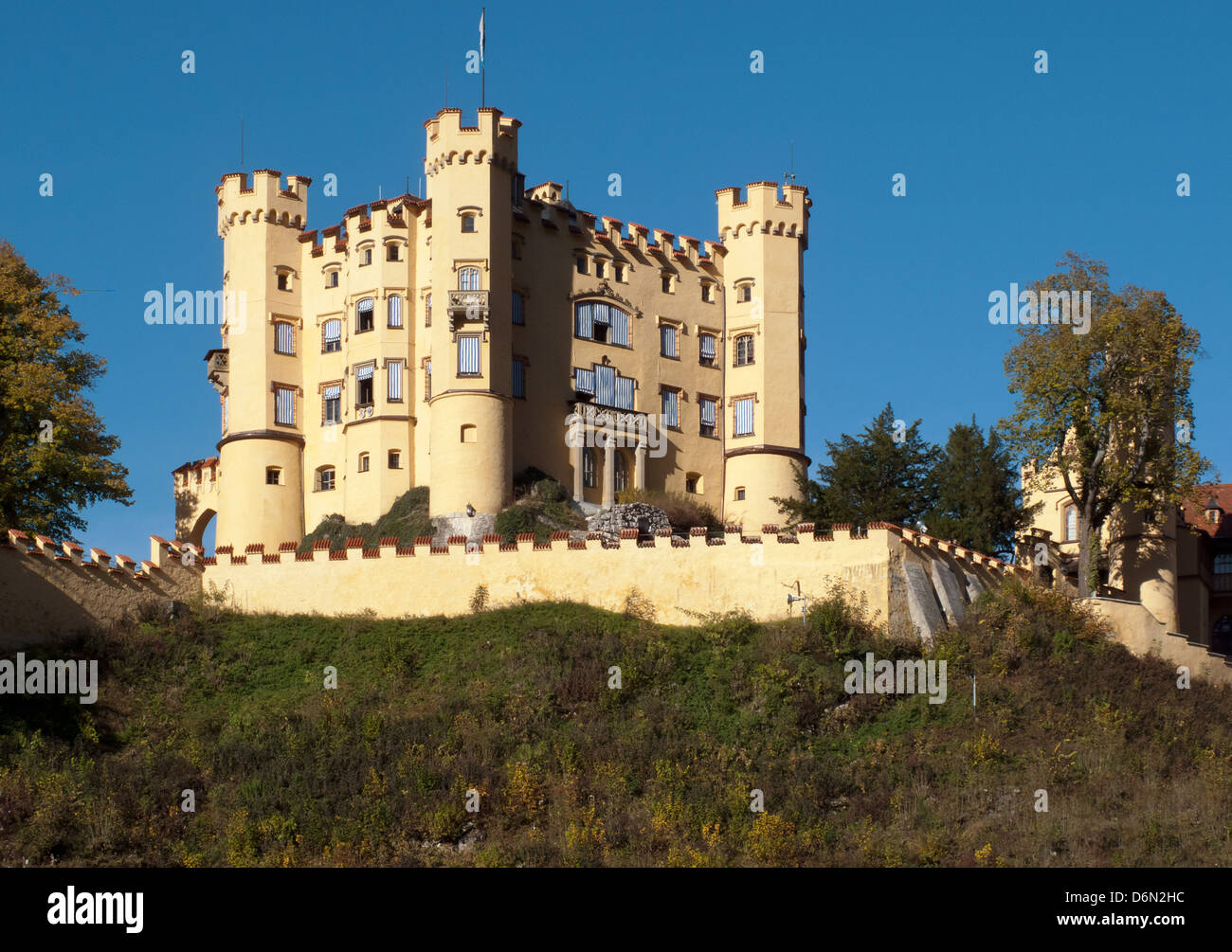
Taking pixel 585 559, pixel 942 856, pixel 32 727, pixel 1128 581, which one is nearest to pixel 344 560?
pixel 585 559

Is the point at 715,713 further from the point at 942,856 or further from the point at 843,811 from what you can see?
the point at 942,856

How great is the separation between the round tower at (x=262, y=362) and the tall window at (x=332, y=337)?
0.97 m

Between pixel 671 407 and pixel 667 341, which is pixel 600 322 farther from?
pixel 671 407

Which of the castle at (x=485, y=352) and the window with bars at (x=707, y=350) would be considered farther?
the window with bars at (x=707, y=350)

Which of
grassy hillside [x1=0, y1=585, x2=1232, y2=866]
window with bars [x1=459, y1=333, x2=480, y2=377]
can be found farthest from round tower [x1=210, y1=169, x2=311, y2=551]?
grassy hillside [x1=0, y1=585, x2=1232, y2=866]

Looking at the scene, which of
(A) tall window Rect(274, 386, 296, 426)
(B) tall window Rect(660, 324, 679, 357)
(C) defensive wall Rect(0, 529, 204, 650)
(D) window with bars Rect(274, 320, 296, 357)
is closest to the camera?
(C) defensive wall Rect(0, 529, 204, 650)

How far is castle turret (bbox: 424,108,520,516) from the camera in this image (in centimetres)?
7119

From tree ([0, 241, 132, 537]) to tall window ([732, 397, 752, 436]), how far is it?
75.9 feet

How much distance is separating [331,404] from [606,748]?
27699mm

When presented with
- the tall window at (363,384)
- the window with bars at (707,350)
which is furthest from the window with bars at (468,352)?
the window with bars at (707,350)

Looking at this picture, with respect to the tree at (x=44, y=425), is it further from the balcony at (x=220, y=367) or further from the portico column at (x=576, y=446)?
the portico column at (x=576, y=446)

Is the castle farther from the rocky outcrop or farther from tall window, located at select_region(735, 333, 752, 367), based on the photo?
the rocky outcrop

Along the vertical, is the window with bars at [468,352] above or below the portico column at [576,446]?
above

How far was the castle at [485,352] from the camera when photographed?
73.1 meters
